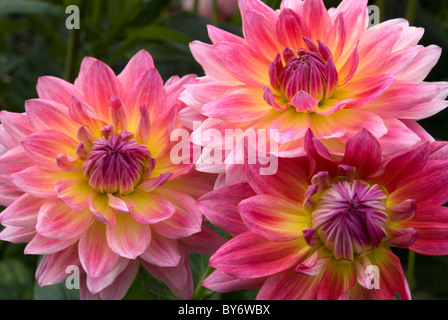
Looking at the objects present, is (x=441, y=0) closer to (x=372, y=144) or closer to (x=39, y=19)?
(x=39, y=19)

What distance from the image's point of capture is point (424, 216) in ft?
1.43

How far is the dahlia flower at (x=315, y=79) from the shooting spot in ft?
1.44

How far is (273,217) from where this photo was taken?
43 centimetres

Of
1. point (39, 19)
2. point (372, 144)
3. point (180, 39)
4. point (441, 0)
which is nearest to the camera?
point (372, 144)

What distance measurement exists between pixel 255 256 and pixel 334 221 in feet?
0.21

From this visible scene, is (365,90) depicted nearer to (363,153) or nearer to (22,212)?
(363,153)

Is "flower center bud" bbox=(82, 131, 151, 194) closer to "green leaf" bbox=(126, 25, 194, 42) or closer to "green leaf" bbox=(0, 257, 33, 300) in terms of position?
"green leaf" bbox=(126, 25, 194, 42)

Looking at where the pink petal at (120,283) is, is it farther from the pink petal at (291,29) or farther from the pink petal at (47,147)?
the pink petal at (291,29)

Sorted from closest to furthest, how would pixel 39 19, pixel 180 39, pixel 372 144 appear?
pixel 372 144
pixel 180 39
pixel 39 19

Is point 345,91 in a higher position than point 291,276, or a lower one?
higher

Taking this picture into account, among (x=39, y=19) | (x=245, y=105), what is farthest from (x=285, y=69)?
(x=39, y=19)

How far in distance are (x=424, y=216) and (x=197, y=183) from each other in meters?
0.18

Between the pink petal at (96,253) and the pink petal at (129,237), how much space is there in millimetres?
12

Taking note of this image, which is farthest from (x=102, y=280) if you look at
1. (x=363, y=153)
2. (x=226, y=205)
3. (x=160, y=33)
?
(x=160, y=33)
